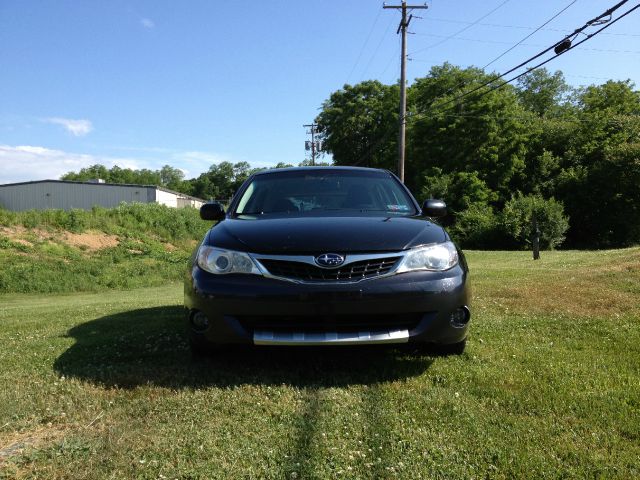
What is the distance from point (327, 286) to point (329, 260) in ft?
0.55

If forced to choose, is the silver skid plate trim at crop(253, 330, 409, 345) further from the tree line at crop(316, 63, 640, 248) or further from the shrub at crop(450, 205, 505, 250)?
the shrub at crop(450, 205, 505, 250)

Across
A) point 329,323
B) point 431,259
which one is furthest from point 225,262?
point 431,259

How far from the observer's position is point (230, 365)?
3.68 m

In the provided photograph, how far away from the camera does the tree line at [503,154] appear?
34.5m

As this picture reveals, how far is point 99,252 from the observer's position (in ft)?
79.9

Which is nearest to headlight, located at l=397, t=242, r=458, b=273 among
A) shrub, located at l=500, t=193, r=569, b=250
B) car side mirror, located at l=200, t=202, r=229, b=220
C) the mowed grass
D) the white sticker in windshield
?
the mowed grass

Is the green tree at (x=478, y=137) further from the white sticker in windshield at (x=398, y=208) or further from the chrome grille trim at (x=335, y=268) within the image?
the chrome grille trim at (x=335, y=268)

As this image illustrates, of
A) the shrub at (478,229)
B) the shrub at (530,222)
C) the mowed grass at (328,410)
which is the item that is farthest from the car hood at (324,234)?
the shrub at (478,229)

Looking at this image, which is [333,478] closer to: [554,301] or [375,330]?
[375,330]

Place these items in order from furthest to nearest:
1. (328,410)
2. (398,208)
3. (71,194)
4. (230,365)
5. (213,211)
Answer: (71,194) < (213,211) < (398,208) < (230,365) < (328,410)

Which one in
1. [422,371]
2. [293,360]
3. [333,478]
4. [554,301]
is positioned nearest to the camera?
[333,478]

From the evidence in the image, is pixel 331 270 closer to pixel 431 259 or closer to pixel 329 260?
pixel 329 260

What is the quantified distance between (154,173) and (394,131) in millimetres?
112782

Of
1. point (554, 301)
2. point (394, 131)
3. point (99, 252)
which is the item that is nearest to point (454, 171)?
point (394, 131)
